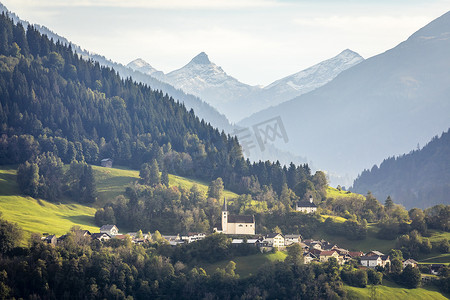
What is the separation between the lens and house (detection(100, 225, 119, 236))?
5802 inches

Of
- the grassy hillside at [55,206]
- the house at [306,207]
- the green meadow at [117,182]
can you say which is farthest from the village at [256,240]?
the green meadow at [117,182]

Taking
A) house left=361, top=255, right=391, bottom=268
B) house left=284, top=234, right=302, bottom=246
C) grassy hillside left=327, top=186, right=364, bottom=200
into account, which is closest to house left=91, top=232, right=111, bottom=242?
house left=284, top=234, right=302, bottom=246

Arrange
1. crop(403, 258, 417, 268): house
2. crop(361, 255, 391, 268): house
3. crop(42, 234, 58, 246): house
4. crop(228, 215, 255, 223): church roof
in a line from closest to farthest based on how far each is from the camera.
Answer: crop(42, 234, 58, 246): house → crop(403, 258, 417, 268): house → crop(361, 255, 391, 268): house → crop(228, 215, 255, 223): church roof

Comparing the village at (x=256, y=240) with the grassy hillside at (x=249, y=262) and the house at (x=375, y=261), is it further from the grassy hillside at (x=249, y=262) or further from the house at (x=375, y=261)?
the grassy hillside at (x=249, y=262)

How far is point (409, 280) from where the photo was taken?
412ft

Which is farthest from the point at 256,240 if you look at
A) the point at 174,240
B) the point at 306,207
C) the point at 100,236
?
the point at 306,207

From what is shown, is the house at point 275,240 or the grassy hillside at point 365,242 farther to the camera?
the grassy hillside at point 365,242

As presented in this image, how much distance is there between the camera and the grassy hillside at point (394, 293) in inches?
4740

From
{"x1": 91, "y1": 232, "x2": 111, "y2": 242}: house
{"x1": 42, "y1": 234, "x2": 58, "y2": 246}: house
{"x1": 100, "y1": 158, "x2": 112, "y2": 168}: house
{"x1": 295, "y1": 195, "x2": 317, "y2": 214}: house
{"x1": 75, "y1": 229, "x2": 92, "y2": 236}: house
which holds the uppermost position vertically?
{"x1": 100, "y1": 158, "x2": 112, "y2": 168}: house

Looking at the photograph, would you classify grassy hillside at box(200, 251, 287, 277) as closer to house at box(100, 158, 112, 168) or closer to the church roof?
the church roof

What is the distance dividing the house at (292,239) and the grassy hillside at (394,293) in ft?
73.1

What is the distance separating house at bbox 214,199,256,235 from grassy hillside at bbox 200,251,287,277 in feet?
51.2

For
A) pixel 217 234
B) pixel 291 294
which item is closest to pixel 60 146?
pixel 217 234

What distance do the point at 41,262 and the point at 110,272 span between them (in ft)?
36.1
